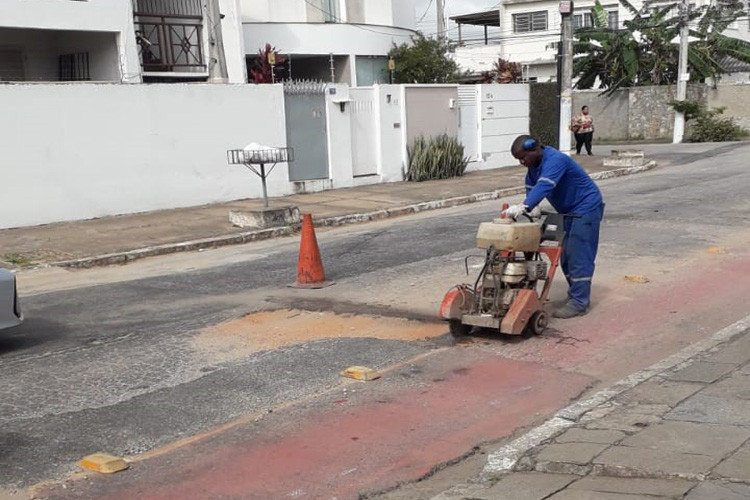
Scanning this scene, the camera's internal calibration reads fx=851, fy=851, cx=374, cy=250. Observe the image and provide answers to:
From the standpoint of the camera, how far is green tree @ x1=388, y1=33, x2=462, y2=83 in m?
31.1

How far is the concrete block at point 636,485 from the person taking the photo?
3781 mm

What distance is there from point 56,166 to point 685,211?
425 inches

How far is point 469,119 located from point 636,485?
20.2 meters

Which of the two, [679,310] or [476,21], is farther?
[476,21]

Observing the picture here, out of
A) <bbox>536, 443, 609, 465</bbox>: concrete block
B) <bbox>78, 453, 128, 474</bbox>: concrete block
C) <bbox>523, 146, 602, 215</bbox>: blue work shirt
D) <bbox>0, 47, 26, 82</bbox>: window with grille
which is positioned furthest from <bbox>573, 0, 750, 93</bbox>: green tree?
<bbox>78, 453, 128, 474</bbox>: concrete block

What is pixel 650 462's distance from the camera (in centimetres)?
413

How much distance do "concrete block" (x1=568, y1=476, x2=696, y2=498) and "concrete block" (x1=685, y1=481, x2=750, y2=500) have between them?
5 centimetres

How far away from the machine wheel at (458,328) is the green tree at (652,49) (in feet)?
103

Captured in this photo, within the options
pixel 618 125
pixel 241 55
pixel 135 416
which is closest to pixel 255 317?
pixel 135 416

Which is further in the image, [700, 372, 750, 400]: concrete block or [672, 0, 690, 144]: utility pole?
[672, 0, 690, 144]: utility pole

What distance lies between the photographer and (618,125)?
3700 centimetres

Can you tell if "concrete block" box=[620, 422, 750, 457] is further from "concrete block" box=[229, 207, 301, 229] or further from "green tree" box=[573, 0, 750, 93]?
"green tree" box=[573, 0, 750, 93]

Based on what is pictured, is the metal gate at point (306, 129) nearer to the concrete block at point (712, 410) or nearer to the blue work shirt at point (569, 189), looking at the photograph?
the blue work shirt at point (569, 189)

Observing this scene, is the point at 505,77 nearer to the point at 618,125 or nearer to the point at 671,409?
the point at 618,125
